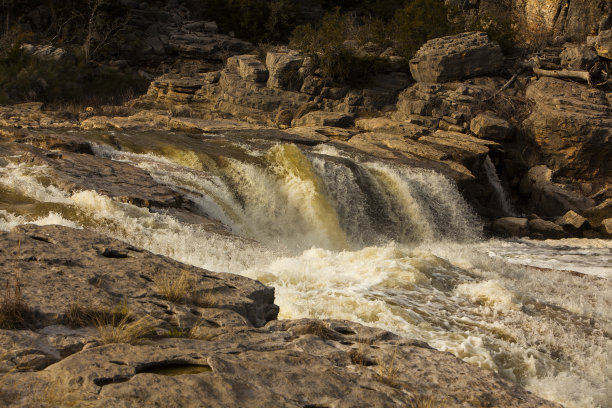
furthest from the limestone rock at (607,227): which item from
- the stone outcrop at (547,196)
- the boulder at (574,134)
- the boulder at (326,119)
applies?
the boulder at (326,119)

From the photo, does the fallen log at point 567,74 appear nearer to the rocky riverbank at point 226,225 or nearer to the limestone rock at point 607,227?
the rocky riverbank at point 226,225

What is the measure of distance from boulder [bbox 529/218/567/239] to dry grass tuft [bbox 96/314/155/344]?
14744 millimetres

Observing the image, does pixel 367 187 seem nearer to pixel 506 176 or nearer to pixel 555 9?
pixel 506 176

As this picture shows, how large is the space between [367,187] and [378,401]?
1222 centimetres

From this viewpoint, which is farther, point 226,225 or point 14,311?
point 226,225

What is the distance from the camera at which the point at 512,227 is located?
16.8m

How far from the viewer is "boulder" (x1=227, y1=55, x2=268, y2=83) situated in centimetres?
2486

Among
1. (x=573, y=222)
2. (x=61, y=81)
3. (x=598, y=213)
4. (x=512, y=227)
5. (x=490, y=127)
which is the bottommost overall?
(x=512, y=227)

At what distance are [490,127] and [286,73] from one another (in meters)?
8.76

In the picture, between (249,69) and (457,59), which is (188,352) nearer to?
(457,59)

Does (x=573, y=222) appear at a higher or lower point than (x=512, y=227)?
higher

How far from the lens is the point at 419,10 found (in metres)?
26.9

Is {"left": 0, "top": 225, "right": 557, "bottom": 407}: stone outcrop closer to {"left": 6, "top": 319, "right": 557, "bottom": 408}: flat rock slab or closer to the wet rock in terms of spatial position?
{"left": 6, "top": 319, "right": 557, "bottom": 408}: flat rock slab

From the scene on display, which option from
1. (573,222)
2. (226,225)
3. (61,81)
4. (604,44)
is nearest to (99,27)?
(61,81)
